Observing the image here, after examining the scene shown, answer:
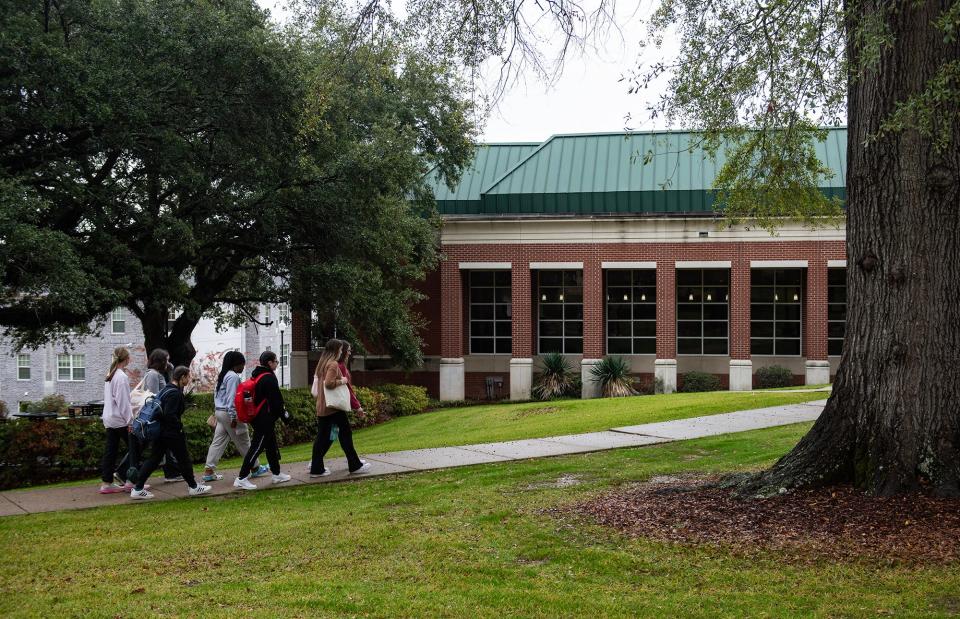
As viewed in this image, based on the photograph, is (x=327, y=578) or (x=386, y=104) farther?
(x=386, y=104)

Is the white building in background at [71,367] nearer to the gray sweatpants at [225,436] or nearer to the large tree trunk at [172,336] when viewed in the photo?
the large tree trunk at [172,336]

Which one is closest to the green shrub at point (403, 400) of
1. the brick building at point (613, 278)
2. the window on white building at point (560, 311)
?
the brick building at point (613, 278)

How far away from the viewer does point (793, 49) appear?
32.9 ft

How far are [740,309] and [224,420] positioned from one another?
24.4 metres

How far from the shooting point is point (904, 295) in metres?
7.27

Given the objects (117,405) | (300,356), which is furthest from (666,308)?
(117,405)

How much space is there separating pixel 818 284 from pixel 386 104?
16.9 m

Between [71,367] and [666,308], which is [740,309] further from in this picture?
[71,367]

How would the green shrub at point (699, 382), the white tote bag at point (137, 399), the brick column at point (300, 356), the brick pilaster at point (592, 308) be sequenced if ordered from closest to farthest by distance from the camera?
the white tote bag at point (137, 399) < the green shrub at point (699, 382) < the brick pilaster at point (592, 308) < the brick column at point (300, 356)

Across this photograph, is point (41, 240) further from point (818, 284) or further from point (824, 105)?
point (818, 284)

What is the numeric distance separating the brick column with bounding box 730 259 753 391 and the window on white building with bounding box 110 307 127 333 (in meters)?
32.9

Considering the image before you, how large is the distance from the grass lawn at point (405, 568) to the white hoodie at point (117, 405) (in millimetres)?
1550

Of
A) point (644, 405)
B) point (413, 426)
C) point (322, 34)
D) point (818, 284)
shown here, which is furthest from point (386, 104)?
point (818, 284)

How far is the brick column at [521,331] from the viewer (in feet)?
105
